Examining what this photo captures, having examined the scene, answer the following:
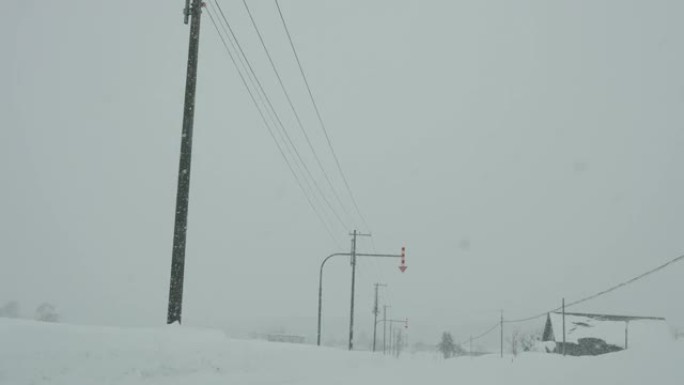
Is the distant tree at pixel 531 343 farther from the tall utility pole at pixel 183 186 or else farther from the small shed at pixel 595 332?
the tall utility pole at pixel 183 186

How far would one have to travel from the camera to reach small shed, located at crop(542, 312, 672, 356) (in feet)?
182

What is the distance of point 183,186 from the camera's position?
10.6m

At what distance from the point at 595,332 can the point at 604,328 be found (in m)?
1.51

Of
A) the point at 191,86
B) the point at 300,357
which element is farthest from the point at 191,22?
the point at 300,357

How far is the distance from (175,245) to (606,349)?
55.9 m

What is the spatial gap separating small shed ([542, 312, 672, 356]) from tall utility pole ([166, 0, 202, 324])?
52.3 m

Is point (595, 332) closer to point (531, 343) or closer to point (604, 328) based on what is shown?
point (604, 328)

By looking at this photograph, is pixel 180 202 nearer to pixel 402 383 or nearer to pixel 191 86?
pixel 191 86

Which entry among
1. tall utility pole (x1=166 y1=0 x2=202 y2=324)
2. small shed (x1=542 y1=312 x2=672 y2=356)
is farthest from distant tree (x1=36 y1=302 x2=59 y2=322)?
small shed (x1=542 y1=312 x2=672 y2=356)

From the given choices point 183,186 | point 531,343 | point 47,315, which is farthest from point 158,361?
point 531,343

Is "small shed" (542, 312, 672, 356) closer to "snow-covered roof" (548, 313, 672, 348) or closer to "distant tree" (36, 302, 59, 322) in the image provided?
"snow-covered roof" (548, 313, 672, 348)

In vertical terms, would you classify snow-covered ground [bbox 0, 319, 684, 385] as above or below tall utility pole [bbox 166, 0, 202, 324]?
below

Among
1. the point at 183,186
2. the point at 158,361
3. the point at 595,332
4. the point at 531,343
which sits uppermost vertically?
the point at 183,186

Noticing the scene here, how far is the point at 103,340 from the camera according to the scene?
22.8 ft
